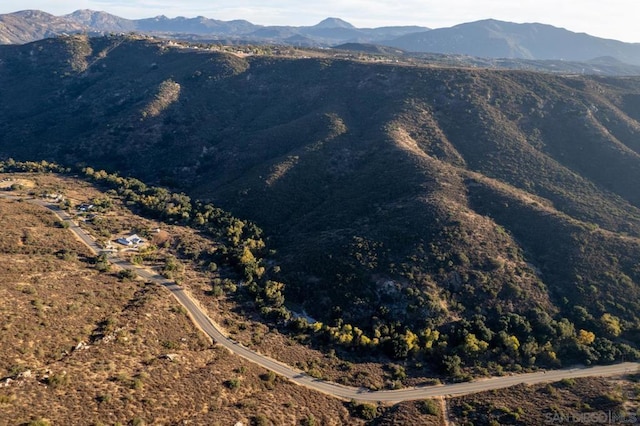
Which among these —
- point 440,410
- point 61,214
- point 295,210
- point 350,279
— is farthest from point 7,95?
point 440,410

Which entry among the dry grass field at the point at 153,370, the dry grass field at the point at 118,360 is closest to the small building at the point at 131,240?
the dry grass field at the point at 153,370

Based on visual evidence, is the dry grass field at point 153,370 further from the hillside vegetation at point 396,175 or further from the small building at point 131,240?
the small building at point 131,240

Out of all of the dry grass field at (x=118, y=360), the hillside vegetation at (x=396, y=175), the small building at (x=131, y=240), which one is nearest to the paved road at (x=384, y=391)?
the dry grass field at (x=118, y=360)

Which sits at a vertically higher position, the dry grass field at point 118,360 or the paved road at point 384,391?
the dry grass field at point 118,360

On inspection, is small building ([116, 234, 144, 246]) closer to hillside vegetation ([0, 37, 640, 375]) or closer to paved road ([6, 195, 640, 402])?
hillside vegetation ([0, 37, 640, 375])

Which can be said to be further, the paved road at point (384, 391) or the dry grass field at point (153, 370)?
the paved road at point (384, 391)

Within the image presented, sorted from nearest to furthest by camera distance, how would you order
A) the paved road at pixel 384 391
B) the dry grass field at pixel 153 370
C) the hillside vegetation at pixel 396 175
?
the dry grass field at pixel 153 370 → the paved road at pixel 384 391 → the hillside vegetation at pixel 396 175

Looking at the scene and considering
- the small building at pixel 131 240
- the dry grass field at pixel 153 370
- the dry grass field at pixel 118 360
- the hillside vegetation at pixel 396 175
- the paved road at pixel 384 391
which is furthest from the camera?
the small building at pixel 131 240
